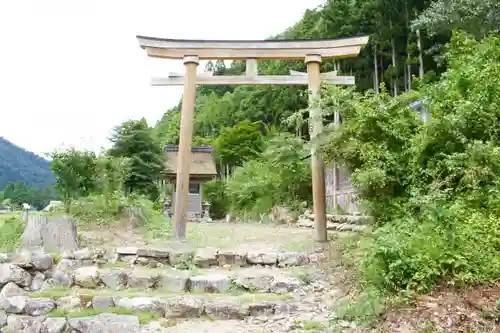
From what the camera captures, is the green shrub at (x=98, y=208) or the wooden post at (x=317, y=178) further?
the green shrub at (x=98, y=208)

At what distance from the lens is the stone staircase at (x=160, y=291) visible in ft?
19.2

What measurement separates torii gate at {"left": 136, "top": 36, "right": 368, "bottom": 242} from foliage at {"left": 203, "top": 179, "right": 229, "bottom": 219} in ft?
48.3

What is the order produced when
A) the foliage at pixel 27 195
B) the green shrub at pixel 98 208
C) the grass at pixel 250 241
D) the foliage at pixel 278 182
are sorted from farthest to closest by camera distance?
the foliage at pixel 278 182 → the foliage at pixel 27 195 → the green shrub at pixel 98 208 → the grass at pixel 250 241

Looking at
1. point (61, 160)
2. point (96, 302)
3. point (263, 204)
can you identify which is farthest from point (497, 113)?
point (263, 204)

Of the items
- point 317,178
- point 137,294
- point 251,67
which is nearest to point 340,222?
point 317,178

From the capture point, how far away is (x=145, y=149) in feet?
50.2

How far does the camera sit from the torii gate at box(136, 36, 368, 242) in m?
9.52

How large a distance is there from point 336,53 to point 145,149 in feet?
25.3

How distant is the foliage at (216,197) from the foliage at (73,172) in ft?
45.1

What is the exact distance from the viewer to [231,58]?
10062 mm

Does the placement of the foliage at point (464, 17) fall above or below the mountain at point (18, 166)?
above

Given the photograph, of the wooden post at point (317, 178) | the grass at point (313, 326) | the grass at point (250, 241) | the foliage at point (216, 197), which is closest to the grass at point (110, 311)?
the grass at point (313, 326)

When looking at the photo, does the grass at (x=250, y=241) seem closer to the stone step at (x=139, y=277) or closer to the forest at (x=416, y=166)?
the stone step at (x=139, y=277)

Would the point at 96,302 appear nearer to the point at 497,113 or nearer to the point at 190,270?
the point at 190,270
